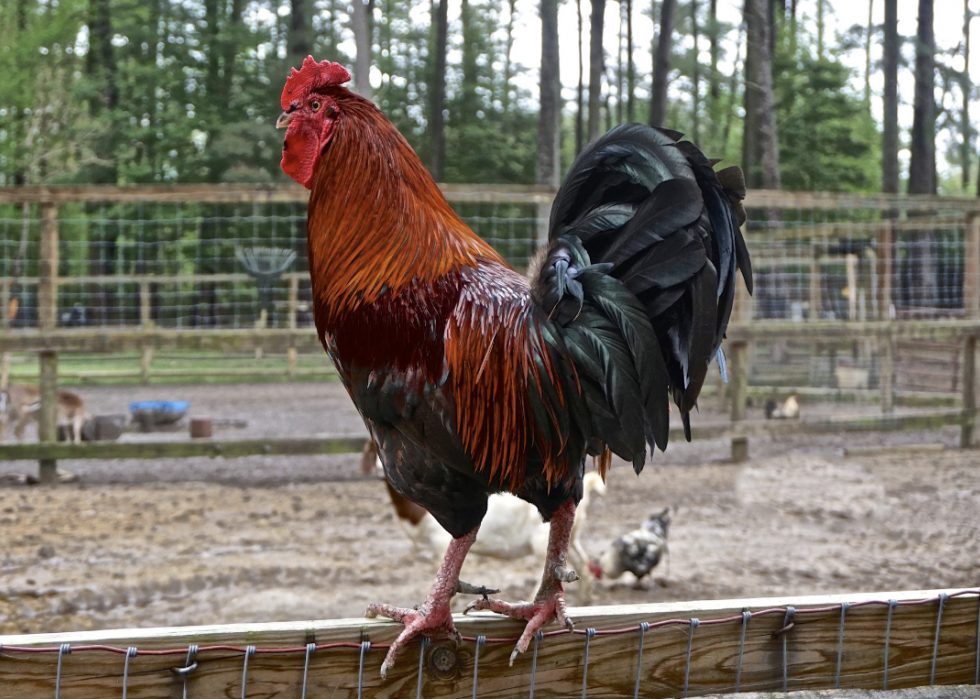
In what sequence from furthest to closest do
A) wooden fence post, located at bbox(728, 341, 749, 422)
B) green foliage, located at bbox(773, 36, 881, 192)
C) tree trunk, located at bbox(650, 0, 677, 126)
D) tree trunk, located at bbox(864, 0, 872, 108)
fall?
tree trunk, located at bbox(864, 0, 872, 108) → green foliage, located at bbox(773, 36, 881, 192) → tree trunk, located at bbox(650, 0, 677, 126) → wooden fence post, located at bbox(728, 341, 749, 422)

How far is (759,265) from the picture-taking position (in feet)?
38.2

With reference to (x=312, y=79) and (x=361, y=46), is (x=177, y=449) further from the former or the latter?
(x=361, y=46)

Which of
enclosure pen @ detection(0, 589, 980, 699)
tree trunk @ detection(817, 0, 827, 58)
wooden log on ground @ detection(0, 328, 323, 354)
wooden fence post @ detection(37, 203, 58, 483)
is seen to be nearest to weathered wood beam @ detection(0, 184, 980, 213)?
wooden fence post @ detection(37, 203, 58, 483)

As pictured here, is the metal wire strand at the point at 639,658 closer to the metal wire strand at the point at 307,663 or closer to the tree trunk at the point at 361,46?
the metal wire strand at the point at 307,663

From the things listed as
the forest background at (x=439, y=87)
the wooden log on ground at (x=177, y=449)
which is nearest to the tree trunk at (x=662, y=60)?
the forest background at (x=439, y=87)

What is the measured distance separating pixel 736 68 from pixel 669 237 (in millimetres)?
28102

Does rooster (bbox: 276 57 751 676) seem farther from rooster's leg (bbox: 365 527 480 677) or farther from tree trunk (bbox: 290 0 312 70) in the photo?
tree trunk (bbox: 290 0 312 70)

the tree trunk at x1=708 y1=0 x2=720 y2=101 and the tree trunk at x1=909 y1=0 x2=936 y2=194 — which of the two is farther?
the tree trunk at x1=708 y1=0 x2=720 y2=101

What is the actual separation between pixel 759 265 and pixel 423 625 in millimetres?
11020

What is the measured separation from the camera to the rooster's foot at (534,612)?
5.12ft

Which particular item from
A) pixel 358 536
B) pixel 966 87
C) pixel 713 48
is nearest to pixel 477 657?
pixel 358 536

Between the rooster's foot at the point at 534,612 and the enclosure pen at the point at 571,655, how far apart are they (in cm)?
3

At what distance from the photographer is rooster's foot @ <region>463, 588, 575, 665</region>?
156cm

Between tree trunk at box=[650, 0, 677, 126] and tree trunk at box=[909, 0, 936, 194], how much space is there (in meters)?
5.57
